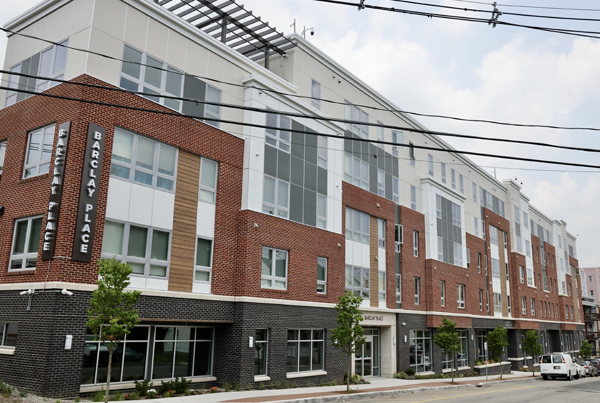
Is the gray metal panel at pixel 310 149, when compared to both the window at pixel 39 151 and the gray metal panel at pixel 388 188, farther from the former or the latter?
the window at pixel 39 151

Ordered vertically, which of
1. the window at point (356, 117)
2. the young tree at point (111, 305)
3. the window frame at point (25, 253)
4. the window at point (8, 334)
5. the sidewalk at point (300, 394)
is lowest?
the sidewalk at point (300, 394)

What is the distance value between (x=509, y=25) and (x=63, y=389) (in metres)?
15.8

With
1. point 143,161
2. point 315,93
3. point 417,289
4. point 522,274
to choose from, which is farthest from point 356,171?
point 522,274

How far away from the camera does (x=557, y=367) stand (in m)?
38.9

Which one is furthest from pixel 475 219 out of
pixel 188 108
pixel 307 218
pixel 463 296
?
pixel 188 108

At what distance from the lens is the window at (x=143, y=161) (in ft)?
60.2

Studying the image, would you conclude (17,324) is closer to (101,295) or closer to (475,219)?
(101,295)

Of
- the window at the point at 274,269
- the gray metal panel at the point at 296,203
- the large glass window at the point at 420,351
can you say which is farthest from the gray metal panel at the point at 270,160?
the large glass window at the point at 420,351

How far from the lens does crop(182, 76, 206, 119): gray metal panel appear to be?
20953 millimetres

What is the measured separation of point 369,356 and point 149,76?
20.6 m

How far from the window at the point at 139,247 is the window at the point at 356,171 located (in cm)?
1359

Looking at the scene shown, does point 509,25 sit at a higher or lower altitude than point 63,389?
higher

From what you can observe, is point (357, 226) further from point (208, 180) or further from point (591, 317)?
point (591, 317)

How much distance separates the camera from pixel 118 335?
576 inches
